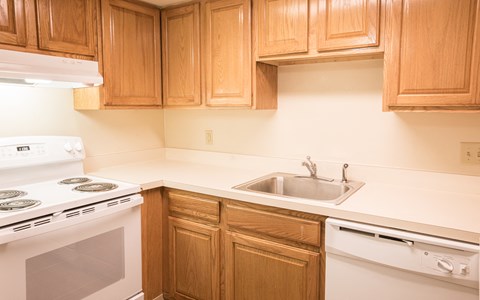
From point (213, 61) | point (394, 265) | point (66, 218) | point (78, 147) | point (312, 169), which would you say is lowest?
point (394, 265)

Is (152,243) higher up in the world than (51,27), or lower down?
lower down

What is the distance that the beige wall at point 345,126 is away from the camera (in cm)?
184

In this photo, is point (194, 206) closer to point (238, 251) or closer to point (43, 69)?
point (238, 251)

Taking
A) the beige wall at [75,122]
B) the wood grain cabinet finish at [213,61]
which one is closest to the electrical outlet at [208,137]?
the wood grain cabinet finish at [213,61]

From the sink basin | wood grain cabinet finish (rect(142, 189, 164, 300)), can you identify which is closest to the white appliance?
wood grain cabinet finish (rect(142, 189, 164, 300))

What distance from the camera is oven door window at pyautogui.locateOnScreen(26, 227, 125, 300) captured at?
1556 mm

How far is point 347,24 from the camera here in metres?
1.75

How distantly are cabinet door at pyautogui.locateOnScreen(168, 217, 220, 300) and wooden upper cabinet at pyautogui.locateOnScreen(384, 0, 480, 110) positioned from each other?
1.22m

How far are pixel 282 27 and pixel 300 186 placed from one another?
96cm

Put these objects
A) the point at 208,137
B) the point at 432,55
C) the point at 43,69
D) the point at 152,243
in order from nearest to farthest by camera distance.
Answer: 1. the point at 432,55
2. the point at 43,69
3. the point at 152,243
4. the point at 208,137

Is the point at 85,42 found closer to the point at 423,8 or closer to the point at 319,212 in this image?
the point at 319,212

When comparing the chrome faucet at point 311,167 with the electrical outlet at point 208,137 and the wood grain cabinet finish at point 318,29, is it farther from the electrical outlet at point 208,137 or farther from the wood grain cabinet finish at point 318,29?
the electrical outlet at point 208,137

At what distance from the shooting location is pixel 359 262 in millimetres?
1496

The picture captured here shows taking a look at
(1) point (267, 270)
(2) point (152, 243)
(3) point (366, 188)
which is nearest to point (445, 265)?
(3) point (366, 188)
